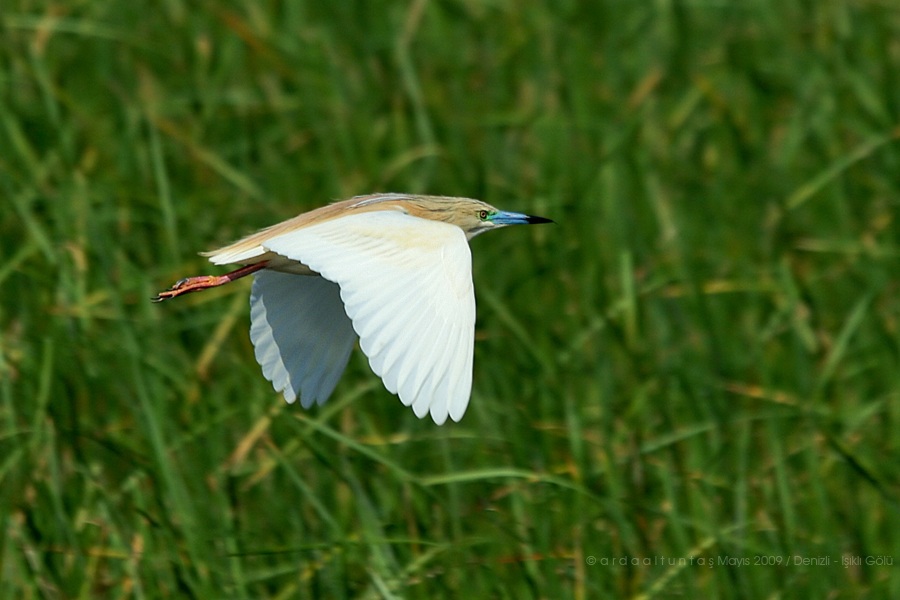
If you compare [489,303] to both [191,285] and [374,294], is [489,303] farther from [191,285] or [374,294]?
[374,294]

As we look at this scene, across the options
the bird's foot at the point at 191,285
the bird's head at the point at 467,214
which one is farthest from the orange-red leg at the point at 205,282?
the bird's head at the point at 467,214

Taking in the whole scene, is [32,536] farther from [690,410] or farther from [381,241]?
[690,410]

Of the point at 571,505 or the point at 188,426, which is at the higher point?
the point at 188,426

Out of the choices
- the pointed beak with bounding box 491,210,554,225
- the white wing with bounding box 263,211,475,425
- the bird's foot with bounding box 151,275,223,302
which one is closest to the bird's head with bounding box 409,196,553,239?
the pointed beak with bounding box 491,210,554,225

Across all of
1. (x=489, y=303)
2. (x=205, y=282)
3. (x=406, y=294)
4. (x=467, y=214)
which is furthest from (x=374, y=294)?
(x=489, y=303)

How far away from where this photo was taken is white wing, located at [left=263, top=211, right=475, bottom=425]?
8.86ft

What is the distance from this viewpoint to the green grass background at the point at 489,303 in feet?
11.7

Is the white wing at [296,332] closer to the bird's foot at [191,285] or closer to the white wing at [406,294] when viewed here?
the bird's foot at [191,285]

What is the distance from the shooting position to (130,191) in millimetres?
4953

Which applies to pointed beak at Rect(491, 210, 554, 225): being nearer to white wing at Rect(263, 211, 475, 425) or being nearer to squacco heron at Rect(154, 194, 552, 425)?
squacco heron at Rect(154, 194, 552, 425)

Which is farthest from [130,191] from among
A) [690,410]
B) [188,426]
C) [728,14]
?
[728,14]

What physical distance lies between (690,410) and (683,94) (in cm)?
210

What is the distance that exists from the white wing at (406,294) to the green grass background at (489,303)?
1.51 ft

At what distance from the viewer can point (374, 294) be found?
2.88m
